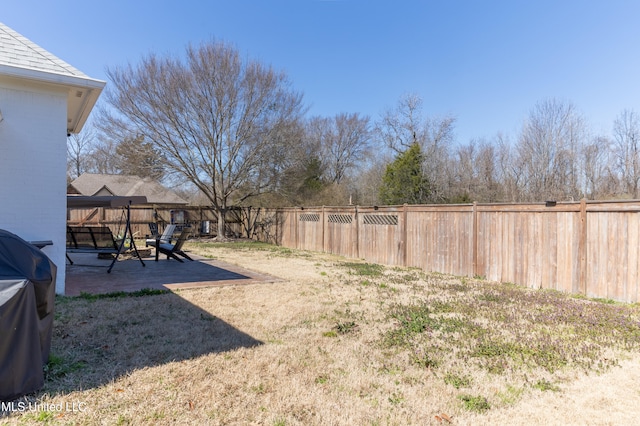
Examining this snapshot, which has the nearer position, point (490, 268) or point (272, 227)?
point (490, 268)

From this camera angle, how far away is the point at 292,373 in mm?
3180

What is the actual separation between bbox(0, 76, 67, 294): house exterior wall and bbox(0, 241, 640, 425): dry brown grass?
48.3 inches

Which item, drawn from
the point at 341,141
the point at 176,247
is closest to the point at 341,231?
the point at 176,247

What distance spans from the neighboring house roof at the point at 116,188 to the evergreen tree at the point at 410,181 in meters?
14.7

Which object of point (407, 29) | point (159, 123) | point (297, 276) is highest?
point (407, 29)

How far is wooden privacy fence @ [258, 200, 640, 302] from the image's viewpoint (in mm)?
6266

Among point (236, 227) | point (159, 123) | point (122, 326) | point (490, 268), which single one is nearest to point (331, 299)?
point (122, 326)

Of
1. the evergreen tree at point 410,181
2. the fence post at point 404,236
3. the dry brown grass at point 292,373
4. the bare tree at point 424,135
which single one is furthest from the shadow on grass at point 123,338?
the bare tree at point 424,135

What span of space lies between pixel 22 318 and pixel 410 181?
62.0 ft

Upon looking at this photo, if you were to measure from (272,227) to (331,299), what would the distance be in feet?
41.0

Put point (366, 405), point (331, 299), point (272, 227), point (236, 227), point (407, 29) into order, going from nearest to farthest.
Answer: point (366, 405) < point (331, 299) < point (407, 29) < point (272, 227) < point (236, 227)

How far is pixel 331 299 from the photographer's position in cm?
609

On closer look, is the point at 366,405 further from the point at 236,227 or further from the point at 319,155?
the point at 319,155

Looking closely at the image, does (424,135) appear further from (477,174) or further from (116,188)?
(116,188)
